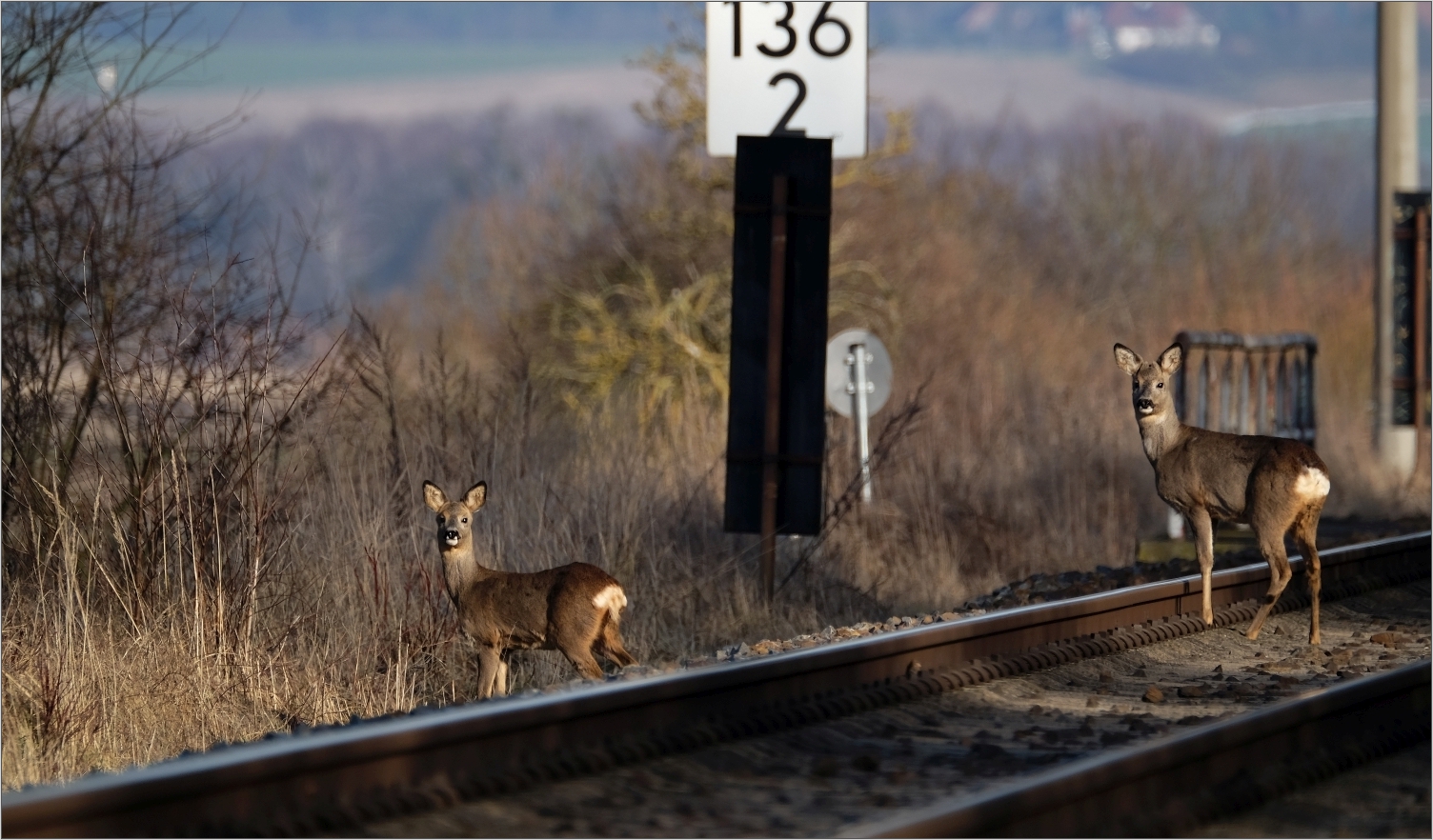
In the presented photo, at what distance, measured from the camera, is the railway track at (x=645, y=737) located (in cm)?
522

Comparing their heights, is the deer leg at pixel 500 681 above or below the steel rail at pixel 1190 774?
below

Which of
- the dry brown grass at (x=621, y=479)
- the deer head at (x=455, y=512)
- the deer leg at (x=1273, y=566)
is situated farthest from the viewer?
the deer leg at (x=1273, y=566)

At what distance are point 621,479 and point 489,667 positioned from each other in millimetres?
4442

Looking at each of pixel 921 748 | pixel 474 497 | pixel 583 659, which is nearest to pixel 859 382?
pixel 474 497

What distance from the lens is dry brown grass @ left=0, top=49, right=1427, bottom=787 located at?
Answer: 28.8ft

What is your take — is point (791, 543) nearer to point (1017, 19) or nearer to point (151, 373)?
point (151, 373)

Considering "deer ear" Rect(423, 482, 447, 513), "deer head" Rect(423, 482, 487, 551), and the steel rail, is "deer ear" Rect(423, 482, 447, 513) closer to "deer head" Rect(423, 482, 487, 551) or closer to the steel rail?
"deer head" Rect(423, 482, 487, 551)

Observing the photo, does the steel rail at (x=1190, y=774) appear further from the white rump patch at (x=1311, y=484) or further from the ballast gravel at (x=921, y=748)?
the white rump patch at (x=1311, y=484)

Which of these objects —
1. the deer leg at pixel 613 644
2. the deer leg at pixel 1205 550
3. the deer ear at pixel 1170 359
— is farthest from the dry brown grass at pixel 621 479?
the deer ear at pixel 1170 359

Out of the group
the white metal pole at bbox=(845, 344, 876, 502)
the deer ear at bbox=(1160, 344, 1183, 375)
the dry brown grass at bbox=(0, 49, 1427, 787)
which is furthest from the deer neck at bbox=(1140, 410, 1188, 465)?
the white metal pole at bbox=(845, 344, 876, 502)

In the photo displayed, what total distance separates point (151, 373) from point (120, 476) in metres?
1.06

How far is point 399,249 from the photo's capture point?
440 feet

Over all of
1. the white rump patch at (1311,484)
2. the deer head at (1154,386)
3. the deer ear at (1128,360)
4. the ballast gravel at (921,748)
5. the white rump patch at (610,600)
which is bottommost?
the ballast gravel at (921,748)

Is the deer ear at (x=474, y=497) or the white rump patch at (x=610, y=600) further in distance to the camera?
the deer ear at (x=474, y=497)
